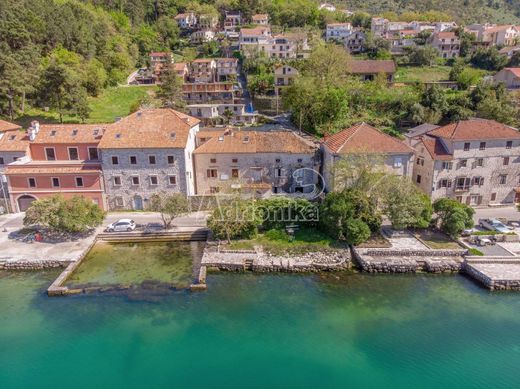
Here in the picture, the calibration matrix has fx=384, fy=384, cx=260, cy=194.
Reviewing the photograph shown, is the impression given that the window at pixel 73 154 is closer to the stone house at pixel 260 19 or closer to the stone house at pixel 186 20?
the stone house at pixel 260 19

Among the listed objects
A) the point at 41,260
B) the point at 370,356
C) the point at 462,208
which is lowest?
the point at 370,356

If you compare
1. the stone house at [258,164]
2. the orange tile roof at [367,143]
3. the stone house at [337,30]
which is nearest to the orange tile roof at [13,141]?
the stone house at [258,164]

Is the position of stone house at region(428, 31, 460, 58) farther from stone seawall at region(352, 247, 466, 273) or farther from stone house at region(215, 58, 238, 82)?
stone seawall at region(352, 247, 466, 273)

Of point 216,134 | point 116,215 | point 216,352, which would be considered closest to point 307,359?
point 216,352

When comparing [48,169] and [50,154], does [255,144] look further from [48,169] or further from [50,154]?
[50,154]

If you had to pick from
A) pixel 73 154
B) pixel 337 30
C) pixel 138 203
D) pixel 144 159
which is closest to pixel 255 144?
pixel 144 159

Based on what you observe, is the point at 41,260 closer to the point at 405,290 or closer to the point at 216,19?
the point at 405,290

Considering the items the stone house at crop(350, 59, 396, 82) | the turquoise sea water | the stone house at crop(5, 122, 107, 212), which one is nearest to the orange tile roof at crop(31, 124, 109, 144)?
the stone house at crop(5, 122, 107, 212)
